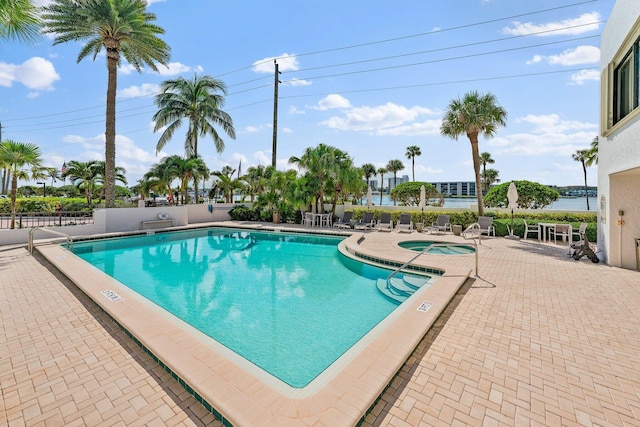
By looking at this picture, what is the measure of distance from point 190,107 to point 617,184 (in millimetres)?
23417

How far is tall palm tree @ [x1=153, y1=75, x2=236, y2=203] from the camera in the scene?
69.9 feet

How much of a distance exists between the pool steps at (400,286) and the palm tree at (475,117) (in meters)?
9.63

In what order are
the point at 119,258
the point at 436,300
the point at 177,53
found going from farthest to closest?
the point at 177,53
the point at 119,258
the point at 436,300

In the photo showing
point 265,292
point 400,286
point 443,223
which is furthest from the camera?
point 443,223

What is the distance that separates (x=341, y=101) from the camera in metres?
20.1

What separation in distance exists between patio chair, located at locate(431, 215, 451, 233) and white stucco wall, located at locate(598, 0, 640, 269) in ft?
20.9

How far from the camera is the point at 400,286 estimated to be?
23.9 feet

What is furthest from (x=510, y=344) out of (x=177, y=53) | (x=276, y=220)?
(x=177, y=53)

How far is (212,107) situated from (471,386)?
76.6ft

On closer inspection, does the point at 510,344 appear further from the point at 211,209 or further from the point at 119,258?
the point at 211,209

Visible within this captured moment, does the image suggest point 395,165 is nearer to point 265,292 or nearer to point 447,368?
point 265,292

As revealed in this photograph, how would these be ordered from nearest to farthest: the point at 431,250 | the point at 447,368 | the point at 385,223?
the point at 447,368
the point at 431,250
the point at 385,223

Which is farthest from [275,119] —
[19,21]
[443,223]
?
[19,21]

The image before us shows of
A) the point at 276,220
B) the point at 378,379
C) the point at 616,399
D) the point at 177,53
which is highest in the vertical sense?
the point at 177,53
